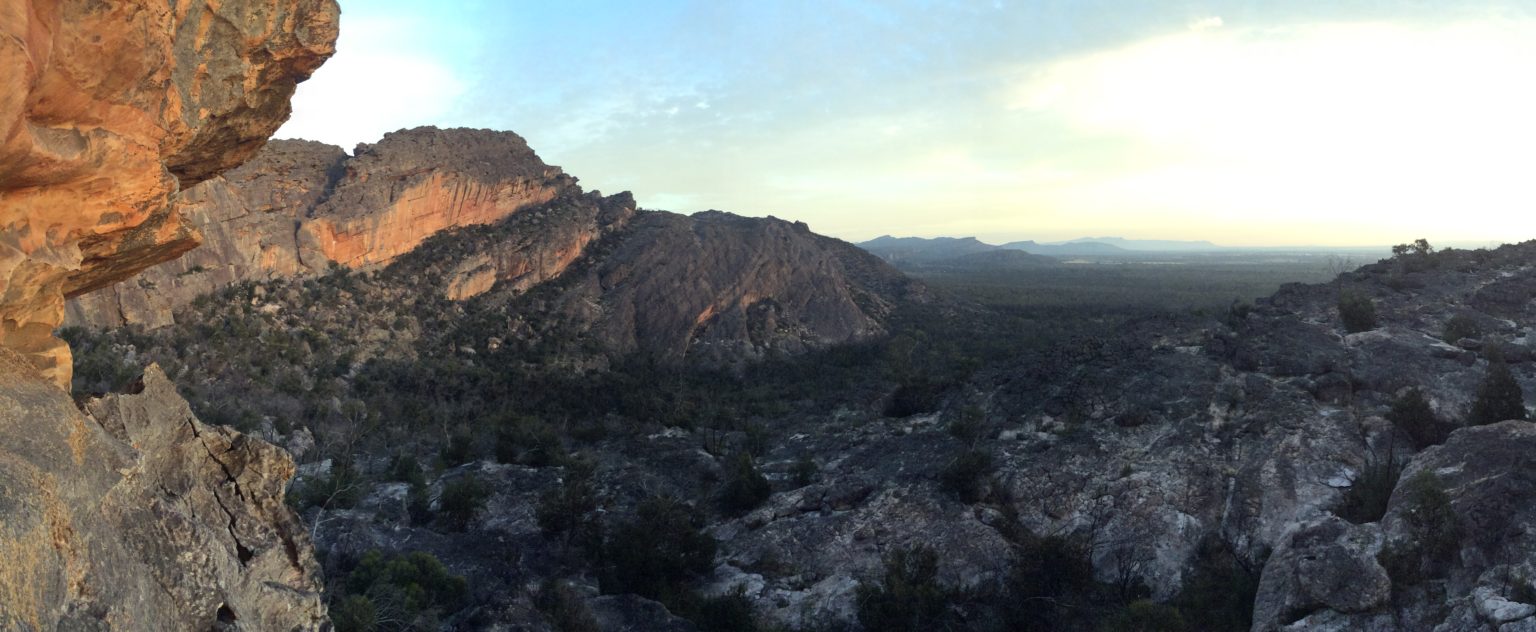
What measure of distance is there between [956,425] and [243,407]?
27906 millimetres

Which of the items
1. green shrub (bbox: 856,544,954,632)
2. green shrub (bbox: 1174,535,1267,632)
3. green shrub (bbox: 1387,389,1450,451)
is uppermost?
green shrub (bbox: 1387,389,1450,451)

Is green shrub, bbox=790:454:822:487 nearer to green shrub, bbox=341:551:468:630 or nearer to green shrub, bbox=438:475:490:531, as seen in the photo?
green shrub, bbox=438:475:490:531

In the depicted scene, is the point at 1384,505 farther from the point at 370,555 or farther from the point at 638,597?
the point at 370,555

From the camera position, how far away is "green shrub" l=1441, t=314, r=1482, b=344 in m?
24.1

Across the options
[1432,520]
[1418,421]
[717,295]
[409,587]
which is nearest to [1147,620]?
[1432,520]

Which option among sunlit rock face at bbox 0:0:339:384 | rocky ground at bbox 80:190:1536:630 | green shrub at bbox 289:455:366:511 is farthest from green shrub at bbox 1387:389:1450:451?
green shrub at bbox 289:455:366:511

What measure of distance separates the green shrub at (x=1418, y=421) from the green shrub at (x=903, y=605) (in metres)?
13.8

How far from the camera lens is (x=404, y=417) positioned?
3453cm

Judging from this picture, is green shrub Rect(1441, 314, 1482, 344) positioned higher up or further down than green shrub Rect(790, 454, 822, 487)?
higher up

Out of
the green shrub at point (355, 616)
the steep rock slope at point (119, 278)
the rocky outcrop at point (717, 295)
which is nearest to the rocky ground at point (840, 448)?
the green shrub at point (355, 616)

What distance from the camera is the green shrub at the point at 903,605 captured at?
15.9m

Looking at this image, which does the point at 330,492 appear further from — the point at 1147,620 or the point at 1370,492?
the point at 1370,492

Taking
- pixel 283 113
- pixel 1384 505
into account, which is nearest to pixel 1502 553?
pixel 1384 505

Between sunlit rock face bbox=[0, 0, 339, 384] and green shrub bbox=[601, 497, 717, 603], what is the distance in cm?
1357
